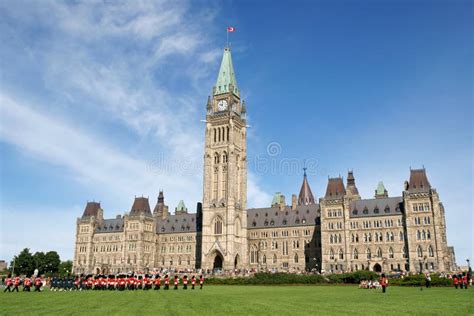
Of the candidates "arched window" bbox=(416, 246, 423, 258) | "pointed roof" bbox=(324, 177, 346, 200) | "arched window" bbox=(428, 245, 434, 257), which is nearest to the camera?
"arched window" bbox=(428, 245, 434, 257)

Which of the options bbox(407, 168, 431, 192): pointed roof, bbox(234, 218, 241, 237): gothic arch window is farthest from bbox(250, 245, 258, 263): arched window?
bbox(407, 168, 431, 192): pointed roof

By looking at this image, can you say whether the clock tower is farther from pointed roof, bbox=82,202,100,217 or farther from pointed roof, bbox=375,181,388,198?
pointed roof, bbox=82,202,100,217

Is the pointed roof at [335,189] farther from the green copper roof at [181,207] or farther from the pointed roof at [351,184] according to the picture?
the green copper roof at [181,207]

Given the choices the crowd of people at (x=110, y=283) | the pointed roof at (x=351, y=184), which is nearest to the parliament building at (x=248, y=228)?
the pointed roof at (x=351, y=184)

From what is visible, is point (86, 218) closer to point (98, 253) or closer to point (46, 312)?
point (98, 253)

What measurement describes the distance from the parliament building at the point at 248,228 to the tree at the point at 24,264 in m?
13.8

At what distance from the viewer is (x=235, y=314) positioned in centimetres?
1931

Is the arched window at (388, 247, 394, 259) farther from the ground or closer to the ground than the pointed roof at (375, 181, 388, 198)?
closer to the ground

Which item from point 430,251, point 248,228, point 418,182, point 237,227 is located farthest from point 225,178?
point 430,251

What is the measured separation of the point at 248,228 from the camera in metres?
119

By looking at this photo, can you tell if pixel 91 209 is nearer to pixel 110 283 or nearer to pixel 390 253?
pixel 390 253

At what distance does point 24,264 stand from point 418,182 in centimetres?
9978

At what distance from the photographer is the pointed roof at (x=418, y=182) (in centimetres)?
8971

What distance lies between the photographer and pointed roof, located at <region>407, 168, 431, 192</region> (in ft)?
294
